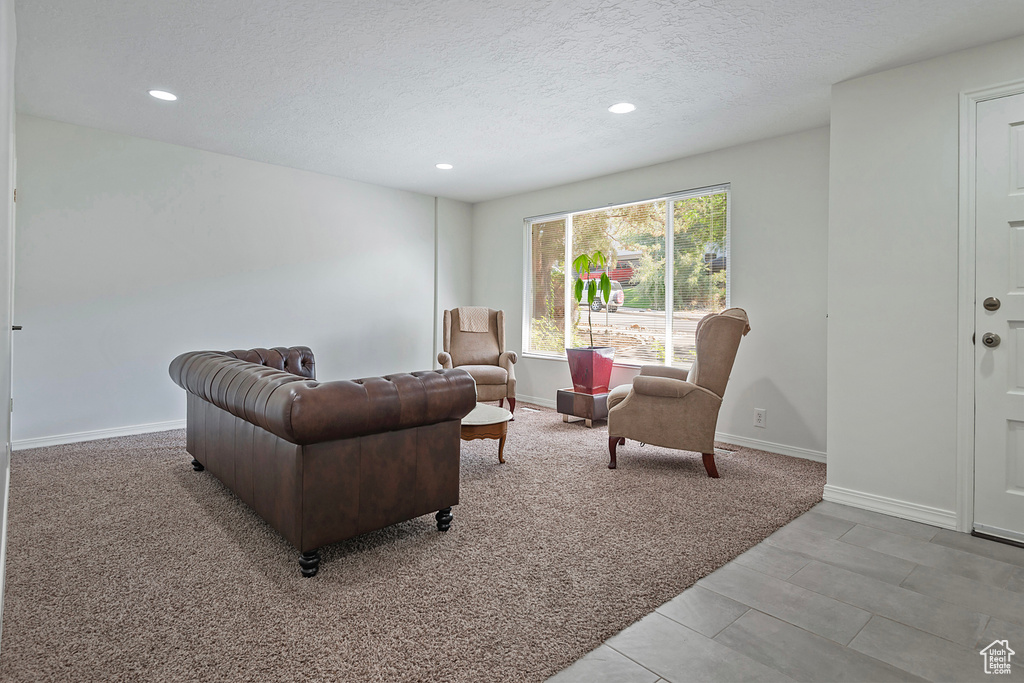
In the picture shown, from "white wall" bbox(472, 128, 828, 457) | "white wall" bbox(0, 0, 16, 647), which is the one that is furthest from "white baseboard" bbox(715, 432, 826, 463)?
"white wall" bbox(0, 0, 16, 647)

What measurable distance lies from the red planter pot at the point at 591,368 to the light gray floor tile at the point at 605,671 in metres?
3.26

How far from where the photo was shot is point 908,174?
2762 mm

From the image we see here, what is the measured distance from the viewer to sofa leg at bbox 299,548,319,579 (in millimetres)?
2029

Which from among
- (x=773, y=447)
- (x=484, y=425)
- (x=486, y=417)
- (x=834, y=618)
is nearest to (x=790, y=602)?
(x=834, y=618)

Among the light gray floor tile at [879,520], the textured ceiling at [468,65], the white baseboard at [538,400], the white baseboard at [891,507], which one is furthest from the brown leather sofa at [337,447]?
the white baseboard at [538,400]

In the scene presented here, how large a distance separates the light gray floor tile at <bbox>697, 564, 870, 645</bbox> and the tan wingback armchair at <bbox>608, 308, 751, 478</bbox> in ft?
4.05

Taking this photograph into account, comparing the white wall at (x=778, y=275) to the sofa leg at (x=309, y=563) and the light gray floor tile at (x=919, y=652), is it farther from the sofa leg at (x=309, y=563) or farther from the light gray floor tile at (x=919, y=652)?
the sofa leg at (x=309, y=563)

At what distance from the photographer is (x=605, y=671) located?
5.04ft

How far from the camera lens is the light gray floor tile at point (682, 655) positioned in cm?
153

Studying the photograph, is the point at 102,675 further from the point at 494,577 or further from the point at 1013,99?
the point at 1013,99

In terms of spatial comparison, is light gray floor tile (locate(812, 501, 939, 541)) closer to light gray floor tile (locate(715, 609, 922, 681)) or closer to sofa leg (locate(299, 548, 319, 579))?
light gray floor tile (locate(715, 609, 922, 681))

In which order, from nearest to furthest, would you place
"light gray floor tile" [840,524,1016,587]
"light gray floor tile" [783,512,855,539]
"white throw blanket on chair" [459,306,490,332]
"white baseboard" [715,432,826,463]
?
"light gray floor tile" [840,524,1016,587], "light gray floor tile" [783,512,855,539], "white baseboard" [715,432,826,463], "white throw blanket on chair" [459,306,490,332]

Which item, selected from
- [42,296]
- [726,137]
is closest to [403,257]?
[42,296]

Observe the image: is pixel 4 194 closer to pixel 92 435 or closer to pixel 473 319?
pixel 92 435
